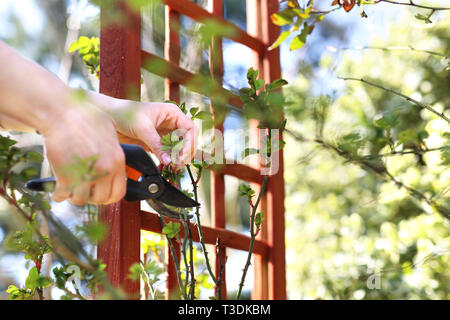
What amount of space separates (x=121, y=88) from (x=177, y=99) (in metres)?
0.27

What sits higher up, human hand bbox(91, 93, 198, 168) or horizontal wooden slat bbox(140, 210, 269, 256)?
human hand bbox(91, 93, 198, 168)

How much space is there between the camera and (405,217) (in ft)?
14.5

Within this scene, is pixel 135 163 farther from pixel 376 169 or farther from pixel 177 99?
pixel 376 169

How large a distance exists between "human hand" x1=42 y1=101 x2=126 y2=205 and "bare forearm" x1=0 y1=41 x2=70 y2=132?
0.01m

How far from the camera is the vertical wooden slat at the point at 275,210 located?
6.05 feet

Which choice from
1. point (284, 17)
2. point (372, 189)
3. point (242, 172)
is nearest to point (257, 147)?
point (242, 172)

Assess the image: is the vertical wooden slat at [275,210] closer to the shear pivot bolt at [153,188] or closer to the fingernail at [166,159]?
the fingernail at [166,159]

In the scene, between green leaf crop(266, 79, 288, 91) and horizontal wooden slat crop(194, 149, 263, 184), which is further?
horizontal wooden slat crop(194, 149, 263, 184)

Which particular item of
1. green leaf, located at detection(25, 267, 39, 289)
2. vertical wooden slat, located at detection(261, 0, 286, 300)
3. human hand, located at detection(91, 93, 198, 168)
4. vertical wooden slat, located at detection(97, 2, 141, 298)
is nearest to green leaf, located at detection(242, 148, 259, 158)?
human hand, located at detection(91, 93, 198, 168)

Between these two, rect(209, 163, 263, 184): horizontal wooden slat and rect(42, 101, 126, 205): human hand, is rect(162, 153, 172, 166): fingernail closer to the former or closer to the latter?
rect(42, 101, 126, 205): human hand

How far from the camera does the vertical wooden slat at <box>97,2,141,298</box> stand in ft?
4.14

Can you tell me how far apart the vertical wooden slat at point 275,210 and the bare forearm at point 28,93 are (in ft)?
3.75

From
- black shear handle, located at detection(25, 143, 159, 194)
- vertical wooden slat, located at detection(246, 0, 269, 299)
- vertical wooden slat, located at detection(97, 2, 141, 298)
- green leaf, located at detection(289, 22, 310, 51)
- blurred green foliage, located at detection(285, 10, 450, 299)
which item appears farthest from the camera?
blurred green foliage, located at detection(285, 10, 450, 299)
